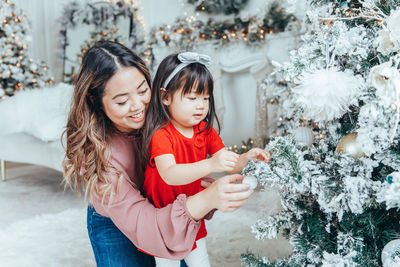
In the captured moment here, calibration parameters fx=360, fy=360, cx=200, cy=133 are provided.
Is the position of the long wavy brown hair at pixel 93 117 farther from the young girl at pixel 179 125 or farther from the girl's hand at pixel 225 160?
the girl's hand at pixel 225 160

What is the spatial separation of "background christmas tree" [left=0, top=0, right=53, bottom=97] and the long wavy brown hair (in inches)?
114

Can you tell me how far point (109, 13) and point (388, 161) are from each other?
14.2 feet

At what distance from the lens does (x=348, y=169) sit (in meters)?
0.80

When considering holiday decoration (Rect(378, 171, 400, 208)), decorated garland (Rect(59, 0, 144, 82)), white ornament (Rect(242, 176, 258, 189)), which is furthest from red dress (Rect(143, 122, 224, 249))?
decorated garland (Rect(59, 0, 144, 82))

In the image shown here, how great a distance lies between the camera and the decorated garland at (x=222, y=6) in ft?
12.8

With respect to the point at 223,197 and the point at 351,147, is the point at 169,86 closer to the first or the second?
the point at 223,197

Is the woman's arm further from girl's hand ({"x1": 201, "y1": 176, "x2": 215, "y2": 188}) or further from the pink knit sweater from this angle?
girl's hand ({"x1": 201, "y1": 176, "x2": 215, "y2": 188})

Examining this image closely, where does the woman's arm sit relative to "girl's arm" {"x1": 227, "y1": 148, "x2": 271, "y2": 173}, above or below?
below

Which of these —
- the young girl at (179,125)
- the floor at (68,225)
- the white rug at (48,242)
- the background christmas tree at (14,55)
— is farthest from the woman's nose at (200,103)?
the background christmas tree at (14,55)

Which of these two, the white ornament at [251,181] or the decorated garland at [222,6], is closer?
the white ornament at [251,181]

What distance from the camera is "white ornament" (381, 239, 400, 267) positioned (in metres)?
0.71

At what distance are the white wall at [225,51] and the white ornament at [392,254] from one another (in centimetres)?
262

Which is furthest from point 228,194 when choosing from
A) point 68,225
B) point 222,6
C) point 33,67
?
point 33,67

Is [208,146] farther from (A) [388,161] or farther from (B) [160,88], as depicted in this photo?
(A) [388,161]
